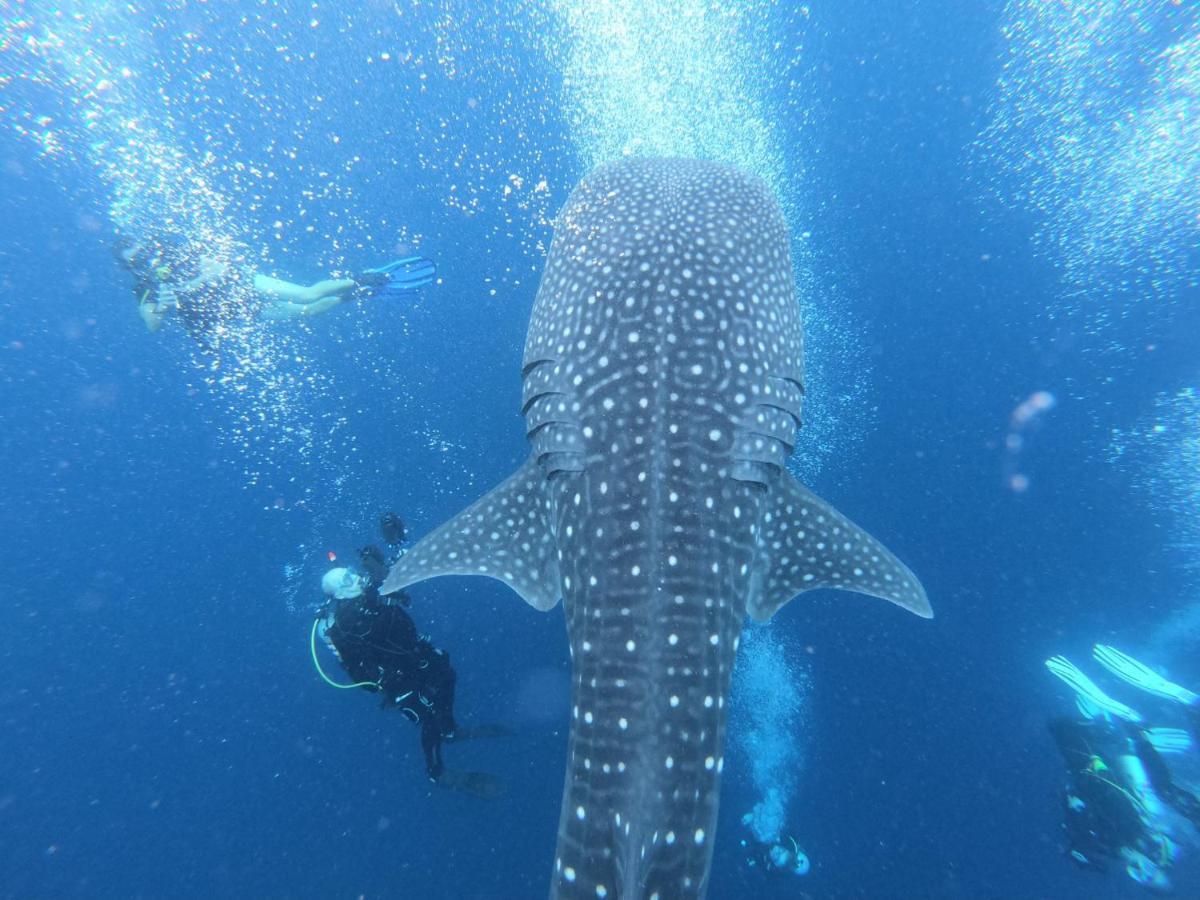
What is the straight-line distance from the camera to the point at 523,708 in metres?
13.0

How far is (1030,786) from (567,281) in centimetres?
1463

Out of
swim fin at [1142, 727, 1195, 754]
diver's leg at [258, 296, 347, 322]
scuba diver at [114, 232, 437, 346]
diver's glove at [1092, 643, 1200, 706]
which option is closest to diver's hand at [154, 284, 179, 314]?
scuba diver at [114, 232, 437, 346]

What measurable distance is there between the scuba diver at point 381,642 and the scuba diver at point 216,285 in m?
4.55

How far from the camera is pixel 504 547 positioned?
3520 millimetres

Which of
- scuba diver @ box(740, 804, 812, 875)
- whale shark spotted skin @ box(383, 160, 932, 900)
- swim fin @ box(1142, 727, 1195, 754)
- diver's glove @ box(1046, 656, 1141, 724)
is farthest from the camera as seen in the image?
scuba diver @ box(740, 804, 812, 875)

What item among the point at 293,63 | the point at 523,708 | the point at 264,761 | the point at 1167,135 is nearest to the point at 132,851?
the point at 264,761

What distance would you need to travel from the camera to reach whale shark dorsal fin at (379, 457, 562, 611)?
3.43m

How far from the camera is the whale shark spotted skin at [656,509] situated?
7.82 feet

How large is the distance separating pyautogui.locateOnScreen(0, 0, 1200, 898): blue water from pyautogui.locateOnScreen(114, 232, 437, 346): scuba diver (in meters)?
2.48

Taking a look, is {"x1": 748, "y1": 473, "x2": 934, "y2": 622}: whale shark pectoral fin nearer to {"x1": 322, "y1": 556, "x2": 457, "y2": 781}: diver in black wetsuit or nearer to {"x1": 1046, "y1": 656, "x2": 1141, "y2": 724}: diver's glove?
{"x1": 322, "y1": 556, "x2": 457, "y2": 781}: diver in black wetsuit

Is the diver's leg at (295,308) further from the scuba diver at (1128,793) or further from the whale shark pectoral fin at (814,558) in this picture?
the scuba diver at (1128,793)

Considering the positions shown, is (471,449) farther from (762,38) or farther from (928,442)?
(762,38)

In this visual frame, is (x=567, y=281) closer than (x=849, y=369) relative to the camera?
Yes

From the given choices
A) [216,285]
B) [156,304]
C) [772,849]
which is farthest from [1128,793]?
[216,285]
